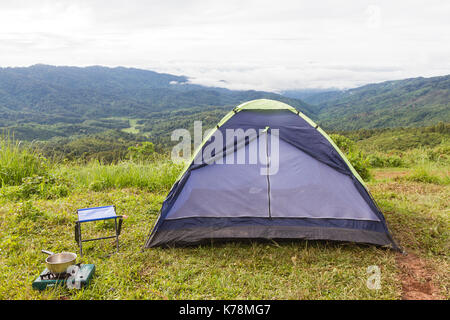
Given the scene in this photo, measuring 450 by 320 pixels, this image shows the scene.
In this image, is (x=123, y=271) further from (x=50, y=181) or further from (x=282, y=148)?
(x=50, y=181)

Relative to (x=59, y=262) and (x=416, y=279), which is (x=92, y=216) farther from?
(x=416, y=279)

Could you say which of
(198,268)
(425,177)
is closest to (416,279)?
Result: (198,268)

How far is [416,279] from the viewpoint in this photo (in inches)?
133

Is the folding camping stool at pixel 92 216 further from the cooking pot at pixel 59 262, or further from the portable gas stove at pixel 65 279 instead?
the portable gas stove at pixel 65 279

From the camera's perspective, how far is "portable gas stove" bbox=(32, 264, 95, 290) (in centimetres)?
313

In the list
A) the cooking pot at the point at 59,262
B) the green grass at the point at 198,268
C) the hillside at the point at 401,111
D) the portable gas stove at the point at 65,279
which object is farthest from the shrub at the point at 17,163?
the hillside at the point at 401,111

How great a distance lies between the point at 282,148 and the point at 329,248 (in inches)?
56.6

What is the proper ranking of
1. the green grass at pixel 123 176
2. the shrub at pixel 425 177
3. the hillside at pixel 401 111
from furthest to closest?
the hillside at pixel 401 111
the shrub at pixel 425 177
the green grass at pixel 123 176

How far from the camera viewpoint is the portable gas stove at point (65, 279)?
10.3ft

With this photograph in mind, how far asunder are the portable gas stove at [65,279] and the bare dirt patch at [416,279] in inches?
126

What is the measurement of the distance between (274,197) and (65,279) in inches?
102

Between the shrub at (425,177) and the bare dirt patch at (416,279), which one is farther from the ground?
the shrub at (425,177)
